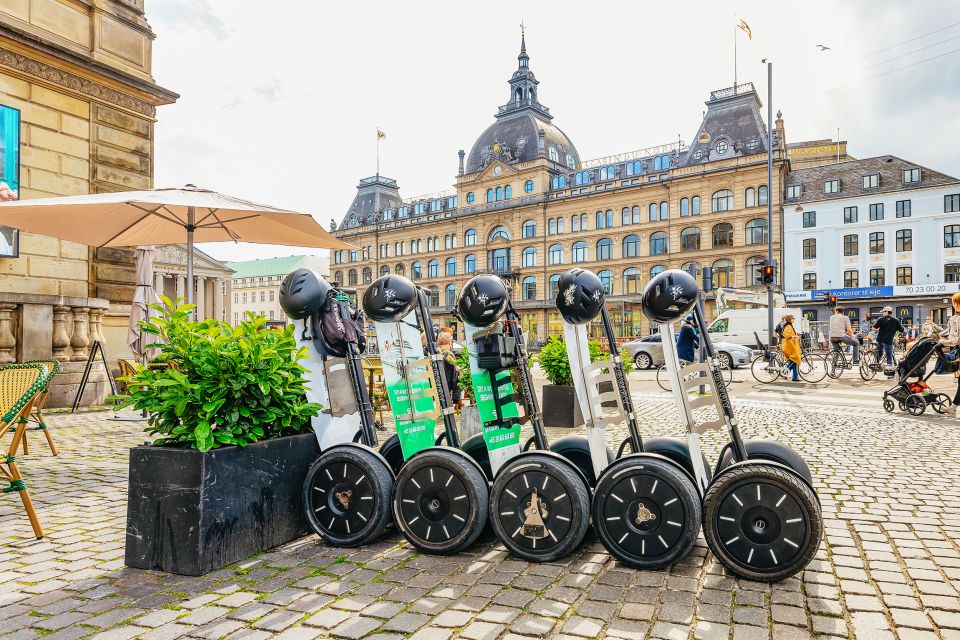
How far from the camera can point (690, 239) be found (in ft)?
194

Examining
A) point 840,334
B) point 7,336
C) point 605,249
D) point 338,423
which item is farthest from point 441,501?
point 605,249

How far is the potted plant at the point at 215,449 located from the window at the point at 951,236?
58.1 meters

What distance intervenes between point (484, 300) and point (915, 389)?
9872mm

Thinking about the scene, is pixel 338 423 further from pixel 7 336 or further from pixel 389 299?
pixel 7 336

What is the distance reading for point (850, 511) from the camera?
5082 millimetres

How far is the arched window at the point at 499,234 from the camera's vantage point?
236ft

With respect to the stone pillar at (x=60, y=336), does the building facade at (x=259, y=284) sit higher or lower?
higher

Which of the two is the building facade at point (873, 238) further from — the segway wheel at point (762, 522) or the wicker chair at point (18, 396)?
the wicker chair at point (18, 396)

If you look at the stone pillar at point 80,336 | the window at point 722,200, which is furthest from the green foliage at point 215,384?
the window at point 722,200

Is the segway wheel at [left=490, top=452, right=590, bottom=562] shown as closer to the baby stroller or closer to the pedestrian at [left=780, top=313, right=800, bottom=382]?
the baby stroller

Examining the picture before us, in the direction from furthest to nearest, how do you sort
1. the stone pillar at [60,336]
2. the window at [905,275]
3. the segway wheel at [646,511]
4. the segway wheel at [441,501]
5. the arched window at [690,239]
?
1. the arched window at [690,239]
2. the window at [905,275]
3. the stone pillar at [60,336]
4. the segway wheel at [441,501]
5. the segway wheel at [646,511]

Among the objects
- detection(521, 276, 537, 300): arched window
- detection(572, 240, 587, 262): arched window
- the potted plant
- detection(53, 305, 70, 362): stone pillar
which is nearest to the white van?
detection(53, 305, 70, 362): stone pillar

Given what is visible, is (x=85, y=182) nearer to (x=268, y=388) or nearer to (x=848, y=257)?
(x=268, y=388)

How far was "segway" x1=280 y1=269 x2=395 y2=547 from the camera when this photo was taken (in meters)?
4.26
